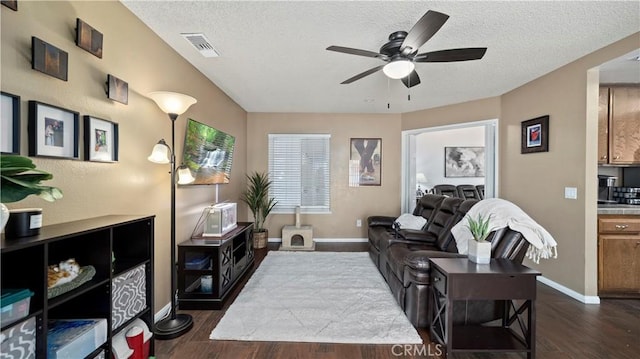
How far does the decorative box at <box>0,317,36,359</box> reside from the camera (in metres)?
1.03

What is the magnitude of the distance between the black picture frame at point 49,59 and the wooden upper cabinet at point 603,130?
16.6ft

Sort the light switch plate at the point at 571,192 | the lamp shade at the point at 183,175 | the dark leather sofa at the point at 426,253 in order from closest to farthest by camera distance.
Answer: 1. the dark leather sofa at the point at 426,253
2. the lamp shade at the point at 183,175
3. the light switch plate at the point at 571,192

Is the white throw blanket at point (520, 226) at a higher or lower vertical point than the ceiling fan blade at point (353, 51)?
lower

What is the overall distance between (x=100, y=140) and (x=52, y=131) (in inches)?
13.0

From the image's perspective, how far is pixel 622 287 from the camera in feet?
9.46

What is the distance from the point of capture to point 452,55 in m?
2.21

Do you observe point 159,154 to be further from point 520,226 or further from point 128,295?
point 520,226

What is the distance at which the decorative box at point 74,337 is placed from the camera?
126 centimetres

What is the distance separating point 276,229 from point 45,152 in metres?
4.23

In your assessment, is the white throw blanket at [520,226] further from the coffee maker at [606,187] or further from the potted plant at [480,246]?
the coffee maker at [606,187]

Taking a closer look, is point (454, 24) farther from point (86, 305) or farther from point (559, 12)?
point (86, 305)

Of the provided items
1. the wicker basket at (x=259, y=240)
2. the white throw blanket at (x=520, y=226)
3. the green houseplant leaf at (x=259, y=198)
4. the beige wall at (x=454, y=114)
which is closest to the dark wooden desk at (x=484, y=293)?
the white throw blanket at (x=520, y=226)

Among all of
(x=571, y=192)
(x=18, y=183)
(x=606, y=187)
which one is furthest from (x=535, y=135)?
(x=18, y=183)

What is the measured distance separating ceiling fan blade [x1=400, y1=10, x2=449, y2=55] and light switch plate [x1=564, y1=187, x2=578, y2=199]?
8.40 feet
